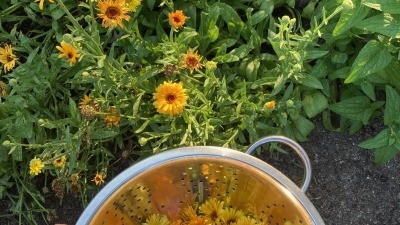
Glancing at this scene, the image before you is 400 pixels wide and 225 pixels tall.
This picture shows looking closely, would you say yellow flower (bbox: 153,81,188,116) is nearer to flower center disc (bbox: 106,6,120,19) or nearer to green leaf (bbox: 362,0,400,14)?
flower center disc (bbox: 106,6,120,19)

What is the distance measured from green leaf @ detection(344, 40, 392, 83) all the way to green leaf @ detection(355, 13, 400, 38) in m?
0.08

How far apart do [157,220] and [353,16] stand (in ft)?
2.50

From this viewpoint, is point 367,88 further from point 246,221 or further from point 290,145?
point 246,221

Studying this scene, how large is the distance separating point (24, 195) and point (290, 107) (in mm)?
882

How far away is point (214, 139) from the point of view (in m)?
1.76

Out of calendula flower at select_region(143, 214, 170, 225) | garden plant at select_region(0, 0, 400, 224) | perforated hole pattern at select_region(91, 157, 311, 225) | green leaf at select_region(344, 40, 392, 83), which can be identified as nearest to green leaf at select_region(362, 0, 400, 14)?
garden plant at select_region(0, 0, 400, 224)

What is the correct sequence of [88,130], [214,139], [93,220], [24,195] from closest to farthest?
[93,220]
[88,130]
[214,139]
[24,195]

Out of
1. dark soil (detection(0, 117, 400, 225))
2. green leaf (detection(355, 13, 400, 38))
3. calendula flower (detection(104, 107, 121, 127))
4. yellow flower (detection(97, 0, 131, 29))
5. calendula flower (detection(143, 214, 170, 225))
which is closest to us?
yellow flower (detection(97, 0, 131, 29))

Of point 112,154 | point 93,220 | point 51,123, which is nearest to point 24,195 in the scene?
point 112,154

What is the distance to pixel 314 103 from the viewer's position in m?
1.83

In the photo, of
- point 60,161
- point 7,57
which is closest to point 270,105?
point 60,161

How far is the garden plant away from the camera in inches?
64.6

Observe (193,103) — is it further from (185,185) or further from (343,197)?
(343,197)

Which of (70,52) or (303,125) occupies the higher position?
(70,52)
